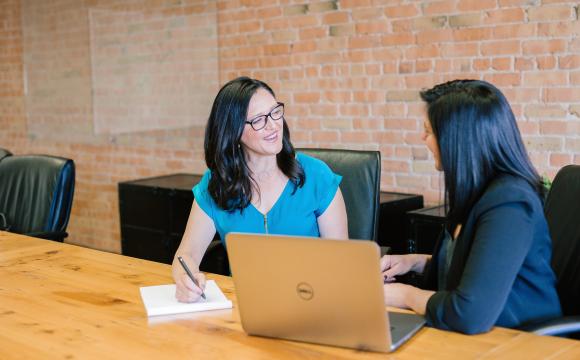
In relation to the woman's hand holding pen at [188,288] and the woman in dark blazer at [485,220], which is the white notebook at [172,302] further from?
the woman in dark blazer at [485,220]

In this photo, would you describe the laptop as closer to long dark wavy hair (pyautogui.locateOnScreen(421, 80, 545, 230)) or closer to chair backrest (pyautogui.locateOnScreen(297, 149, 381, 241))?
long dark wavy hair (pyautogui.locateOnScreen(421, 80, 545, 230))

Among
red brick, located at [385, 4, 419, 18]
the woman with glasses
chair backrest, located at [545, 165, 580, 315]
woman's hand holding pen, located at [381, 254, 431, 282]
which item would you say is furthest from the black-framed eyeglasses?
red brick, located at [385, 4, 419, 18]

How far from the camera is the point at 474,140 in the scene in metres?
1.66

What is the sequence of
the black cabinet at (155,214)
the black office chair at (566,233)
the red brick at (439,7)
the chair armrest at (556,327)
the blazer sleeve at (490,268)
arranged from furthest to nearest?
the black cabinet at (155,214)
the red brick at (439,7)
the black office chair at (566,233)
the chair armrest at (556,327)
the blazer sleeve at (490,268)

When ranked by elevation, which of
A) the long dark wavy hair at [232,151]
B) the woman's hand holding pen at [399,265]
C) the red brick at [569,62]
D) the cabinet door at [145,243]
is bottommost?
the cabinet door at [145,243]

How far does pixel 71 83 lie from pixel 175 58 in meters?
1.29

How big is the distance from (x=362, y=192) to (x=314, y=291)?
3.98 feet

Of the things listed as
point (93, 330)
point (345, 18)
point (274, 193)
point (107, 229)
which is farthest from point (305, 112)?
point (93, 330)

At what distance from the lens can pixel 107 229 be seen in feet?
18.9

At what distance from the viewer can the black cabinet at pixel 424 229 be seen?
326cm

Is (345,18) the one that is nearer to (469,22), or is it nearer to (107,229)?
(469,22)

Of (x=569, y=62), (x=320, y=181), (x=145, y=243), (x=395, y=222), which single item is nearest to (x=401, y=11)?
(x=569, y=62)

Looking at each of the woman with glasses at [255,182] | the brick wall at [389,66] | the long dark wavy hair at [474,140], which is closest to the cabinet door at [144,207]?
the brick wall at [389,66]

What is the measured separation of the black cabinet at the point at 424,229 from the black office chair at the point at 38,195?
155 cm
